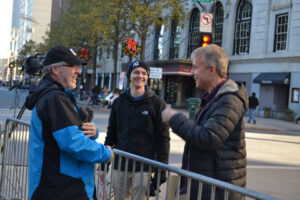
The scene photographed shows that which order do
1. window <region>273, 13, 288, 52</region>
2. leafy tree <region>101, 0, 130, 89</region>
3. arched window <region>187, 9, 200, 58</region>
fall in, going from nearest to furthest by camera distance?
leafy tree <region>101, 0, 130, 89</region> → window <region>273, 13, 288, 52</region> → arched window <region>187, 9, 200, 58</region>

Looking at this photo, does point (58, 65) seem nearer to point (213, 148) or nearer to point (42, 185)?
point (42, 185)

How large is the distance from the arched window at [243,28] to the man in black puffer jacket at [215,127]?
106 feet

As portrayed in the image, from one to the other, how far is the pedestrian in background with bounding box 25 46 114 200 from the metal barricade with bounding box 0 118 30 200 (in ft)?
6.42

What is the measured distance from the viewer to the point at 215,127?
2.72m

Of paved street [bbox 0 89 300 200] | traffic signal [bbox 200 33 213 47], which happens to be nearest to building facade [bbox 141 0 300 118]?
paved street [bbox 0 89 300 200]

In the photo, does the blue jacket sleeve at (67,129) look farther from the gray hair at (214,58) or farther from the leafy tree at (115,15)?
the leafy tree at (115,15)

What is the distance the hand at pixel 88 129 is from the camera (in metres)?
2.99

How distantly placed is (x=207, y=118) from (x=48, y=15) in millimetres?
167417

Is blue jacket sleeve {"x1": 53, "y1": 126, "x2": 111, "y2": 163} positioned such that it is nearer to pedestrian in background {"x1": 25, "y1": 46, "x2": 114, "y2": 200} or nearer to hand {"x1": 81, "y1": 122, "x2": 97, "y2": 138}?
pedestrian in background {"x1": 25, "y1": 46, "x2": 114, "y2": 200}

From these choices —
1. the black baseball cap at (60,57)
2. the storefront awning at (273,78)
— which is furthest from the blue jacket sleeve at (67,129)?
the storefront awning at (273,78)

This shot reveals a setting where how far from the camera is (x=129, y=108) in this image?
4438 millimetres

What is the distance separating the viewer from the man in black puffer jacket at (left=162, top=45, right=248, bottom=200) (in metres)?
2.74

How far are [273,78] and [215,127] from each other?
29.1m

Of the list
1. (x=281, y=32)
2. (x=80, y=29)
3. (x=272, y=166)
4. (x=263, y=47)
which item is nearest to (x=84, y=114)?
(x=272, y=166)
